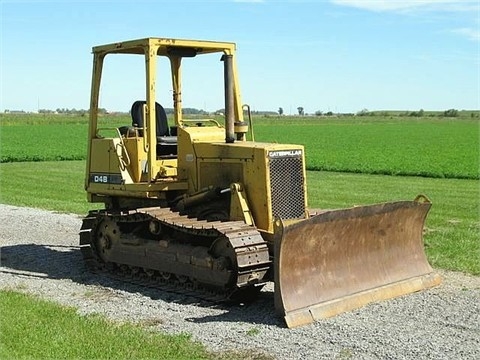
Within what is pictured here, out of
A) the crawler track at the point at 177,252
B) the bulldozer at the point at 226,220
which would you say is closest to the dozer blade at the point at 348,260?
the bulldozer at the point at 226,220

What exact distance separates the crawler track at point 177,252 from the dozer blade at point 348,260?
454 mm

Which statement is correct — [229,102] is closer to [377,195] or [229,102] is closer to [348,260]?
[348,260]

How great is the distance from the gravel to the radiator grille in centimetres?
99

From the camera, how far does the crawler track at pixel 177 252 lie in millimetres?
8078

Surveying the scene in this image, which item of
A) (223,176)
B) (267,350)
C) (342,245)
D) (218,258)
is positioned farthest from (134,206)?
(267,350)

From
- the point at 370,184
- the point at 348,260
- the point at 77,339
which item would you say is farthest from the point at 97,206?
the point at 77,339

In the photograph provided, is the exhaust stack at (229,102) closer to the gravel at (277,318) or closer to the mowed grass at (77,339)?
the gravel at (277,318)

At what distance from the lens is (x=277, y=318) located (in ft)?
25.1

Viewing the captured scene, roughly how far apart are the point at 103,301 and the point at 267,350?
253 cm

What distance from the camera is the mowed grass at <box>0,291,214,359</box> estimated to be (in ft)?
20.8

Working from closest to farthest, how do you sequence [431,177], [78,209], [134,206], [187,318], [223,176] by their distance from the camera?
[187,318]
[223,176]
[134,206]
[78,209]
[431,177]

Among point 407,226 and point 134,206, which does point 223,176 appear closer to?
point 134,206

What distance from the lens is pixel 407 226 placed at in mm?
9391

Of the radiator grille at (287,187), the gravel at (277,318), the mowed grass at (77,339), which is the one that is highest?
the radiator grille at (287,187)
